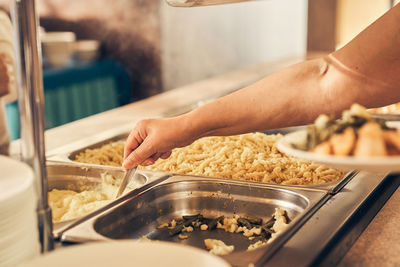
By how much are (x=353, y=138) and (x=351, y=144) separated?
0.01 meters

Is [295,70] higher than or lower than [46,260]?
higher

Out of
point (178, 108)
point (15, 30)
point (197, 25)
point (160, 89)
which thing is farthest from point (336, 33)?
point (15, 30)

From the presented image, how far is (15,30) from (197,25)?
441 centimetres

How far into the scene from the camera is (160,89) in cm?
505

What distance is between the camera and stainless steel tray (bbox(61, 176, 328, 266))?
3.53ft

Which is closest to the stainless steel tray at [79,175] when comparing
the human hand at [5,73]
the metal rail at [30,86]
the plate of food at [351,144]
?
the human hand at [5,73]

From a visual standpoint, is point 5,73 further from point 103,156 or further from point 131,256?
point 131,256

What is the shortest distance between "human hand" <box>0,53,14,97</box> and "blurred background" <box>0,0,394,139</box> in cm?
265

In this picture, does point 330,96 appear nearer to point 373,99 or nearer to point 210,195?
point 373,99

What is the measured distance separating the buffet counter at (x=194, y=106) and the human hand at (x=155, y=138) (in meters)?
0.38

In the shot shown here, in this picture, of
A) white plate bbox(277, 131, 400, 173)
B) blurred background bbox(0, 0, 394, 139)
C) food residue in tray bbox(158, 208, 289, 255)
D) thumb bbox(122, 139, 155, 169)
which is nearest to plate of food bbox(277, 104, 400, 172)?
white plate bbox(277, 131, 400, 173)

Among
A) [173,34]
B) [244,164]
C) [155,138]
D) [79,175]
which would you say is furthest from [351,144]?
[173,34]

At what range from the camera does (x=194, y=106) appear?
2238mm

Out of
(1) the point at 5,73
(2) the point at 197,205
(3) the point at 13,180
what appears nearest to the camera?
(3) the point at 13,180
